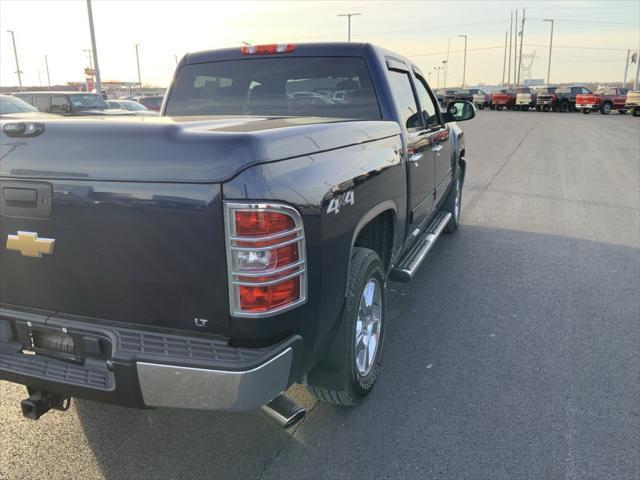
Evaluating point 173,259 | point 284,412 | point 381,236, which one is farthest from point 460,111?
point 173,259

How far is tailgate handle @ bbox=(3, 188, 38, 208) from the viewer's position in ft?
7.49

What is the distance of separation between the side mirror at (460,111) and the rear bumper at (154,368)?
4179 mm

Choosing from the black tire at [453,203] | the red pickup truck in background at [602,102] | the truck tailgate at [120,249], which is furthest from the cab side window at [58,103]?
the red pickup truck in background at [602,102]

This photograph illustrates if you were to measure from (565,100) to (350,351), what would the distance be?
45.0 m

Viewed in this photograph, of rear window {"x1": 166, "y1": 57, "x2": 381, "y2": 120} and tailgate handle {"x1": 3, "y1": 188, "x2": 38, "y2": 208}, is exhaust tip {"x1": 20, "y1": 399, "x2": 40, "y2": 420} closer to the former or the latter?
tailgate handle {"x1": 3, "y1": 188, "x2": 38, "y2": 208}

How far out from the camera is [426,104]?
17.1 ft

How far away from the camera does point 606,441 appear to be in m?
2.91

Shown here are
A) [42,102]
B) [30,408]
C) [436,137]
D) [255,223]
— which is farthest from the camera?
[42,102]

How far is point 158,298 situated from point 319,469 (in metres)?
1.20

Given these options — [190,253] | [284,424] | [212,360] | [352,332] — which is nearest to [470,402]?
[352,332]

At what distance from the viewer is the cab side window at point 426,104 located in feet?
16.2

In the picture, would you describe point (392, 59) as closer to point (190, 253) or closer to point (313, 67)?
point (313, 67)

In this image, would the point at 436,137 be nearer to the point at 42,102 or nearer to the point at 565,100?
the point at 42,102

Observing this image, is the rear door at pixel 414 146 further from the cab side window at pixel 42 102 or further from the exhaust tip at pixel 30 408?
the cab side window at pixel 42 102
